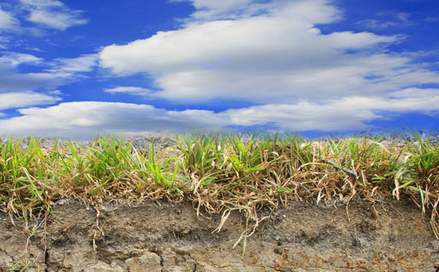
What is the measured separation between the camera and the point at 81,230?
11.6 feet

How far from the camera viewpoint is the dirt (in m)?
3.50

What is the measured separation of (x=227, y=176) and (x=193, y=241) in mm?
414

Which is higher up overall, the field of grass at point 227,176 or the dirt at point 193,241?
the field of grass at point 227,176

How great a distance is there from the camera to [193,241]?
3512 mm

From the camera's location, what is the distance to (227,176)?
3.58 m

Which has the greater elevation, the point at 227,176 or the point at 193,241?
the point at 227,176

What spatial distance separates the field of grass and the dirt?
7 centimetres

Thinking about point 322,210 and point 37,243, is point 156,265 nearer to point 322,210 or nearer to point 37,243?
point 37,243

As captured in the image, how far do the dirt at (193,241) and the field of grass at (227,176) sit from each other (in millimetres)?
71

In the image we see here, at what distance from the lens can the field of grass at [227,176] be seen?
3.54 metres

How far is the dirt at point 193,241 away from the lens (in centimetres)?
350

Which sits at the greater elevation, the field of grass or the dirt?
the field of grass

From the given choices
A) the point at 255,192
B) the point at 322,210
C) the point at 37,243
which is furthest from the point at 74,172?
the point at 322,210

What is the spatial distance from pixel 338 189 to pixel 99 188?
1370mm
